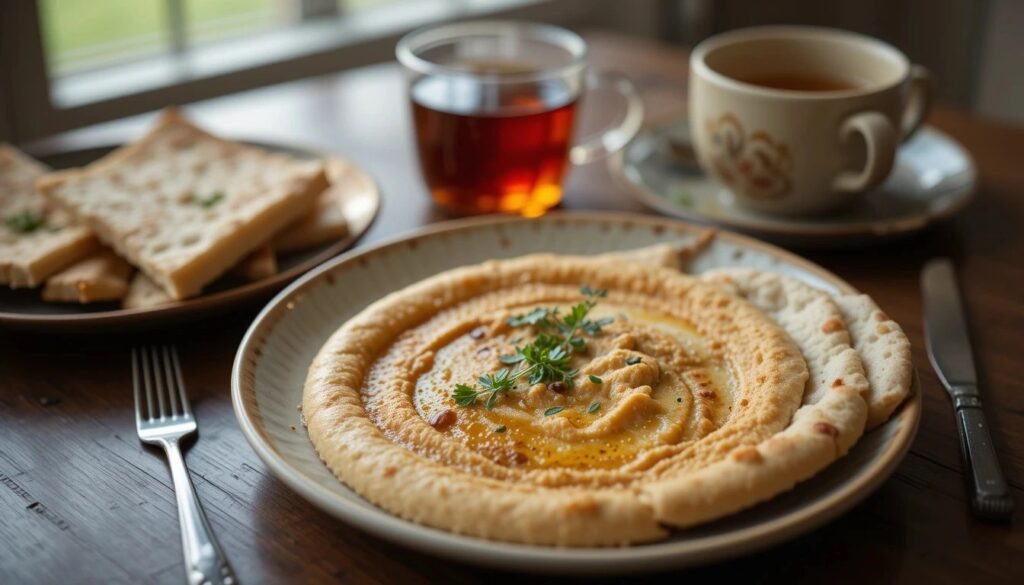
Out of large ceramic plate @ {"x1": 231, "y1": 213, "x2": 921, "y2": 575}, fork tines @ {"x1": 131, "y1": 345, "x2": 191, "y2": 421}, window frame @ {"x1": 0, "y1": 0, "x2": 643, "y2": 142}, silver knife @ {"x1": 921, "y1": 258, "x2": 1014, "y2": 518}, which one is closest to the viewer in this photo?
large ceramic plate @ {"x1": 231, "y1": 213, "x2": 921, "y2": 575}

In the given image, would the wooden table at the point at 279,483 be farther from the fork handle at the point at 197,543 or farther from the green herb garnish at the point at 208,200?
the green herb garnish at the point at 208,200

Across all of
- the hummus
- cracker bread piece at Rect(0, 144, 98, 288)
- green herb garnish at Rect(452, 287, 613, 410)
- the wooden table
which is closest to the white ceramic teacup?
the wooden table

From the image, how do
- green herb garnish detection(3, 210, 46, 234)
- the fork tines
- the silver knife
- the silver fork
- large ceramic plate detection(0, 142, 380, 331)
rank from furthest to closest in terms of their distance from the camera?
green herb garnish detection(3, 210, 46, 234)
large ceramic plate detection(0, 142, 380, 331)
the fork tines
the silver knife
the silver fork

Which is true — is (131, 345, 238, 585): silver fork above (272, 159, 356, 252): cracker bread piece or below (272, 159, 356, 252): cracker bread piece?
below

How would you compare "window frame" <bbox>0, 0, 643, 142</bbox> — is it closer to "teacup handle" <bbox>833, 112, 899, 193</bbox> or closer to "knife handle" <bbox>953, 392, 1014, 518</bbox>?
"teacup handle" <bbox>833, 112, 899, 193</bbox>

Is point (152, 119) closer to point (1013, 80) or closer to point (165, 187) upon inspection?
point (165, 187)

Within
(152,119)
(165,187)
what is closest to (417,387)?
(165,187)

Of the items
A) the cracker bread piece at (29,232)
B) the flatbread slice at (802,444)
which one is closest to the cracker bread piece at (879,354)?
the flatbread slice at (802,444)
